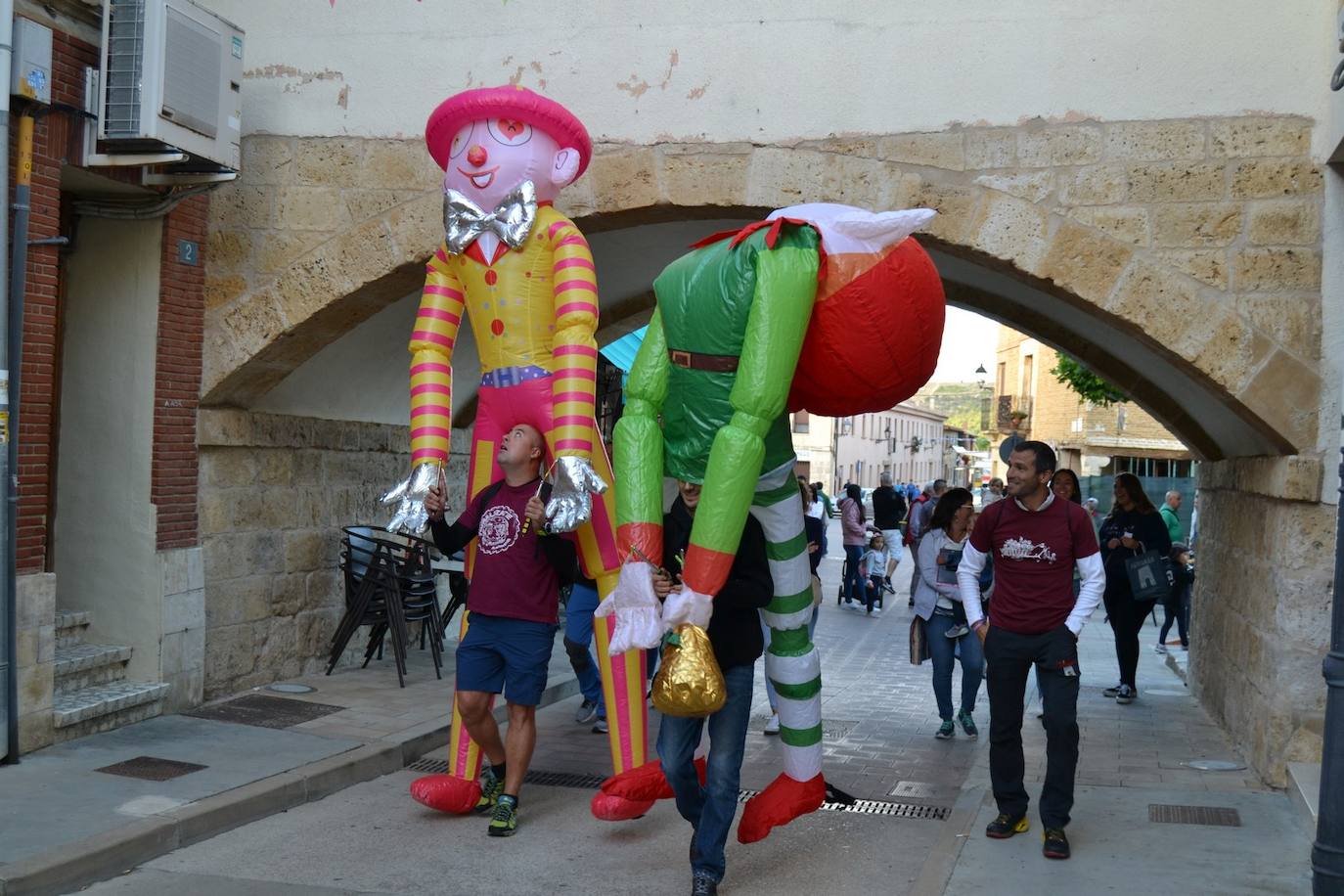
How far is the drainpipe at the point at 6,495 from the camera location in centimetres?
590

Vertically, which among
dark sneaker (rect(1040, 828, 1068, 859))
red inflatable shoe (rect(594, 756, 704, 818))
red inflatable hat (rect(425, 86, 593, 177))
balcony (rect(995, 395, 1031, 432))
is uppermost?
red inflatable hat (rect(425, 86, 593, 177))

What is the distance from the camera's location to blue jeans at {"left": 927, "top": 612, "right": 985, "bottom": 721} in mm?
7734

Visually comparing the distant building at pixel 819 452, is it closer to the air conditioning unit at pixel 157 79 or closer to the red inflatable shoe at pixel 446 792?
the air conditioning unit at pixel 157 79

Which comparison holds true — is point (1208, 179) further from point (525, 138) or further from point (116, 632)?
point (116, 632)

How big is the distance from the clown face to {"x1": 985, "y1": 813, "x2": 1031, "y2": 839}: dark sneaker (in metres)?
3.35

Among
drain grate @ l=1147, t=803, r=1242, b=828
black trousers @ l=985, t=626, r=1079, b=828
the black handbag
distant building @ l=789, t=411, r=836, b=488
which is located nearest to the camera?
black trousers @ l=985, t=626, r=1079, b=828

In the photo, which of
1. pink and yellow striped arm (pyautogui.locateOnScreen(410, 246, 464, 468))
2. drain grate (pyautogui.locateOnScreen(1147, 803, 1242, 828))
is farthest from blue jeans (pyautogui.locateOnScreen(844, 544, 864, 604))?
pink and yellow striped arm (pyautogui.locateOnScreen(410, 246, 464, 468))

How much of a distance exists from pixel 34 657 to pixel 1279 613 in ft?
19.1

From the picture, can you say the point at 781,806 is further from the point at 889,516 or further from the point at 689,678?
the point at 889,516

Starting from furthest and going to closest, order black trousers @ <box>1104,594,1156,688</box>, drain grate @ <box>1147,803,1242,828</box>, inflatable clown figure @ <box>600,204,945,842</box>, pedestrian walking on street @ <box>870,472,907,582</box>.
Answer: pedestrian walking on street @ <box>870,472,907,582</box>, black trousers @ <box>1104,594,1156,688</box>, drain grate @ <box>1147,803,1242,828</box>, inflatable clown figure @ <box>600,204,945,842</box>

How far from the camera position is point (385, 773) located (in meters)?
6.56

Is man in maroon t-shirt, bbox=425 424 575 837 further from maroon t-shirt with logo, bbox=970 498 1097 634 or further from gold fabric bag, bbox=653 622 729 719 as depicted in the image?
maroon t-shirt with logo, bbox=970 498 1097 634

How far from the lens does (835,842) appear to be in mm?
5520

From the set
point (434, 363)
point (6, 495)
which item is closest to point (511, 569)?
point (434, 363)
